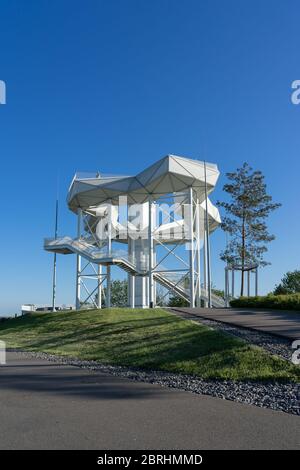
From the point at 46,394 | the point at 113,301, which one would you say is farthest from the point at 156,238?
the point at 113,301

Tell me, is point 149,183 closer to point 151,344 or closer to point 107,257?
point 107,257

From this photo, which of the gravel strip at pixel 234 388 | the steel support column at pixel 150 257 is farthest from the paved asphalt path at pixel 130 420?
the steel support column at pixel 150 257

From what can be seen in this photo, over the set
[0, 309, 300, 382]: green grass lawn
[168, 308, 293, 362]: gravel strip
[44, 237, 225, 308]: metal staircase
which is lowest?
[0, 309, 300, 382]: green grass lawn

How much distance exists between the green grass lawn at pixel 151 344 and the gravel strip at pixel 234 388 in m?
0.45

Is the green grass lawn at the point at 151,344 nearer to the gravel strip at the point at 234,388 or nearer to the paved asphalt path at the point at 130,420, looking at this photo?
the gravel strip at the point at 234,388

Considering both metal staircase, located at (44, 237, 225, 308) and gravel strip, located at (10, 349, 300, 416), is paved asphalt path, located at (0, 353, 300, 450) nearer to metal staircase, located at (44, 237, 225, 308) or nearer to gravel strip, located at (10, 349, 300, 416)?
gravel strip, located at (10, 349, 300, 416)

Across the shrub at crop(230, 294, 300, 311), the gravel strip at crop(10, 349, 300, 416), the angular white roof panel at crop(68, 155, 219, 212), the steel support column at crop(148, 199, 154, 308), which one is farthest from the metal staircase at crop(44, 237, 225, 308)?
the gravel strip at crop(10, 349, 300, 416)

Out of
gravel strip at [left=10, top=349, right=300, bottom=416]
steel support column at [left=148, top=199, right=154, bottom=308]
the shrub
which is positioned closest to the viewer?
gravel strip at [left=10, top=349, right=300, bottom=416]

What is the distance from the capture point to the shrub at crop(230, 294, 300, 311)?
24.1 meters

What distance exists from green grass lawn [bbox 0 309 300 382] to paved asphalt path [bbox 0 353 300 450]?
2.18 meters

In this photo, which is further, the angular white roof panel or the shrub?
the angular white roof panel

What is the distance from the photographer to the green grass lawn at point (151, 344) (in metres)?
10.7

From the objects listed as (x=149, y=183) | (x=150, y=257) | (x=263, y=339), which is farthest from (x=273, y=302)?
(x=149, y=183)

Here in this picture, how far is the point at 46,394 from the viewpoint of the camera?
9.07m
